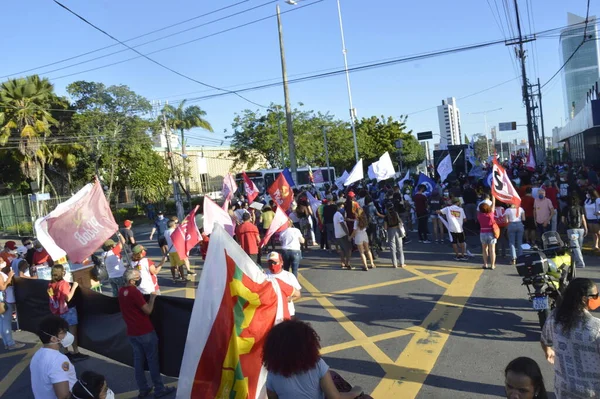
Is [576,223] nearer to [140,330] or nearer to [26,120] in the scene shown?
[140,330]

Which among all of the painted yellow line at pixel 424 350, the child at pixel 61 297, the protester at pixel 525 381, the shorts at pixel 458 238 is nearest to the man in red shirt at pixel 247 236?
the child at pixel 61 297

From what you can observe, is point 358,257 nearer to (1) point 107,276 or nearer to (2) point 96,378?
(1) point 107,276

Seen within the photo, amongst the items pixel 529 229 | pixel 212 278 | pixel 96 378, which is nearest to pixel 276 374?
pixel 212 278

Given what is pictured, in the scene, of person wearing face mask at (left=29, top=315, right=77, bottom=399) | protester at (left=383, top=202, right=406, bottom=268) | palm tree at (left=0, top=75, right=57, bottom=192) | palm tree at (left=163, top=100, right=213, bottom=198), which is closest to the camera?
person wearing face mask at (left=29, top=315, right=77, bottom=399)

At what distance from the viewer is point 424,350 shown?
6.47 meters

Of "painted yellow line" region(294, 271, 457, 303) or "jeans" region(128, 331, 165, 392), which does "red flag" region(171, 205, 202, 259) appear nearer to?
"painted yellow line" region(294, 271, 457, 303)

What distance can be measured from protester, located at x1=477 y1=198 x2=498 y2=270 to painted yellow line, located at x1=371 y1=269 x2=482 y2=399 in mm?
1541

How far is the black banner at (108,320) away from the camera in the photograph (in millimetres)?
Result: 5906

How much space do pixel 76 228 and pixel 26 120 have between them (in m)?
24.4

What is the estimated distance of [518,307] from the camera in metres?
7.82

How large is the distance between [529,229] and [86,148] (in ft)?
92.6

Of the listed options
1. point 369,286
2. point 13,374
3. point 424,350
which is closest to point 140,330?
point 13,374

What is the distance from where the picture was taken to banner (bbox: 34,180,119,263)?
7867 mm

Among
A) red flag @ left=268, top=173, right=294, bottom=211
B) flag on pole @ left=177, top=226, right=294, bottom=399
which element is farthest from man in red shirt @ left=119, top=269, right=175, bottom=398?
red flag @ left=268, top=173, right=294, bottom=211
